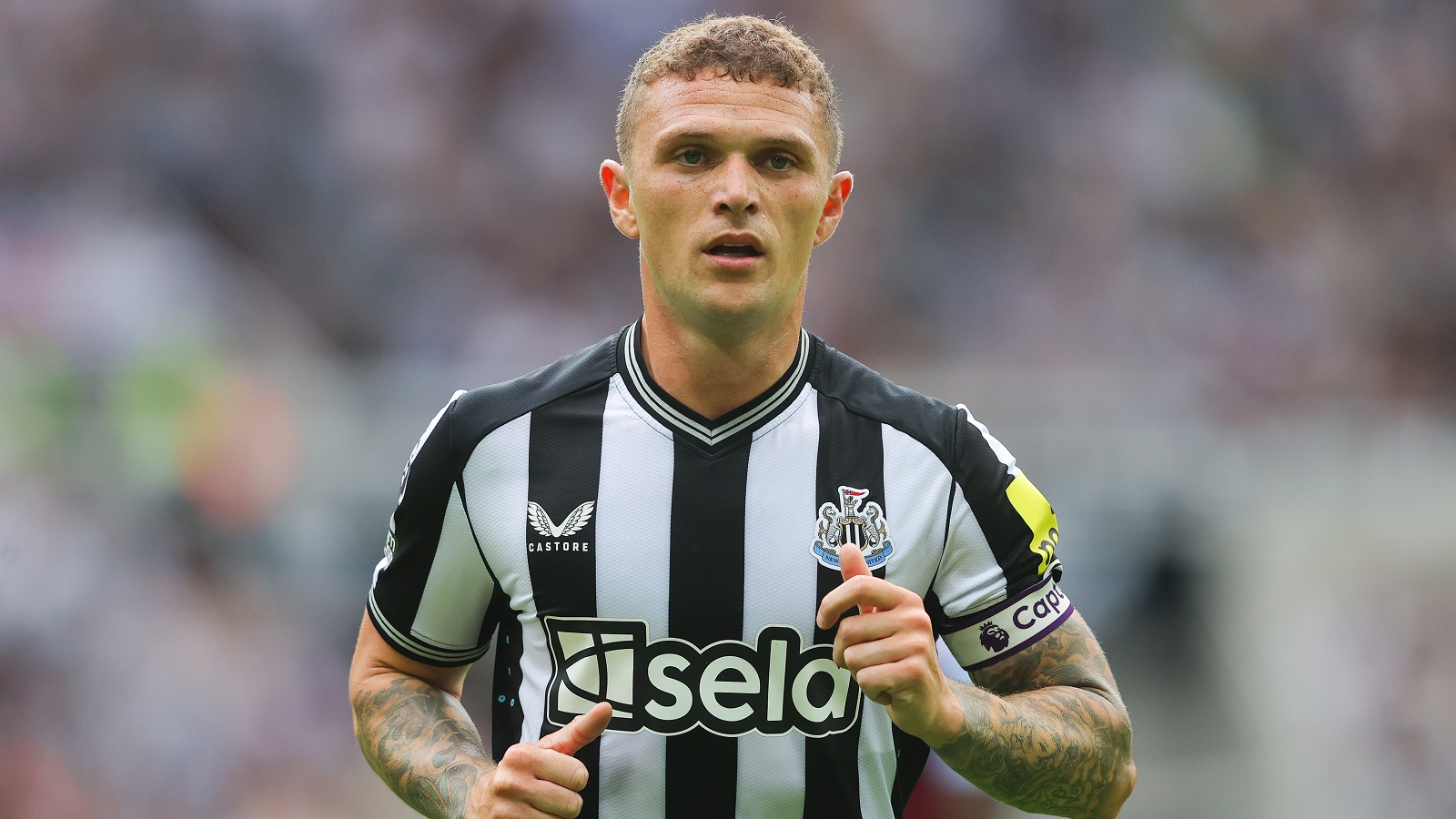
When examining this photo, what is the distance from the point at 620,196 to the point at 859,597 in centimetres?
101

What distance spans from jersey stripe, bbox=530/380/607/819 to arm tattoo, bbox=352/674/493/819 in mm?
168

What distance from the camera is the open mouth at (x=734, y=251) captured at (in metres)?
2.64

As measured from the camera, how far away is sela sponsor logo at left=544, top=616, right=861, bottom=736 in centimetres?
261

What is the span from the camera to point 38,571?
7449mm

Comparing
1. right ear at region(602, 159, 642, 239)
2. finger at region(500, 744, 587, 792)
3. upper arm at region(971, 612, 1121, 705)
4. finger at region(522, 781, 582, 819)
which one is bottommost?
finger at region(522, 781, 582, 819)

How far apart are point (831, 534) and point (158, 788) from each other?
5.64 meters

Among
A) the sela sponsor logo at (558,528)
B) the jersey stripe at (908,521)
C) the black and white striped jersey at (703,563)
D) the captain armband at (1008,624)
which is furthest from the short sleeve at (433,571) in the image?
the captain armband at (1008,624)

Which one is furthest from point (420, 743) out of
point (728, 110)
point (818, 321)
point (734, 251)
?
point (818, 321)

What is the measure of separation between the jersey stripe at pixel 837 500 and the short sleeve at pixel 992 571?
0.14m

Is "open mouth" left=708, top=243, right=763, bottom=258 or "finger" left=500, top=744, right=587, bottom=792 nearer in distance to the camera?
"finger" left=500, top=744, right=587, bottom=792

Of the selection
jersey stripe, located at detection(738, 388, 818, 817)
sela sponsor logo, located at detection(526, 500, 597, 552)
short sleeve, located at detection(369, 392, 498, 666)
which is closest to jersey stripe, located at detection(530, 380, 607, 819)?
sela sponsor logo, located at detection(526, 500, 597, 552)

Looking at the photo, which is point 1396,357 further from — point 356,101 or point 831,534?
point 831,534

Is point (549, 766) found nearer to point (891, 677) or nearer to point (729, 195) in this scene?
point (891, 677)

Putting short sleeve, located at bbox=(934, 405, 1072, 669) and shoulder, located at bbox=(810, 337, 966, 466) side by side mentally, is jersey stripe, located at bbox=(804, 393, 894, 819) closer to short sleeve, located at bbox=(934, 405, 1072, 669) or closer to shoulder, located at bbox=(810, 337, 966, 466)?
shoulder, located at bbox=(810, 337, 966, 466)
